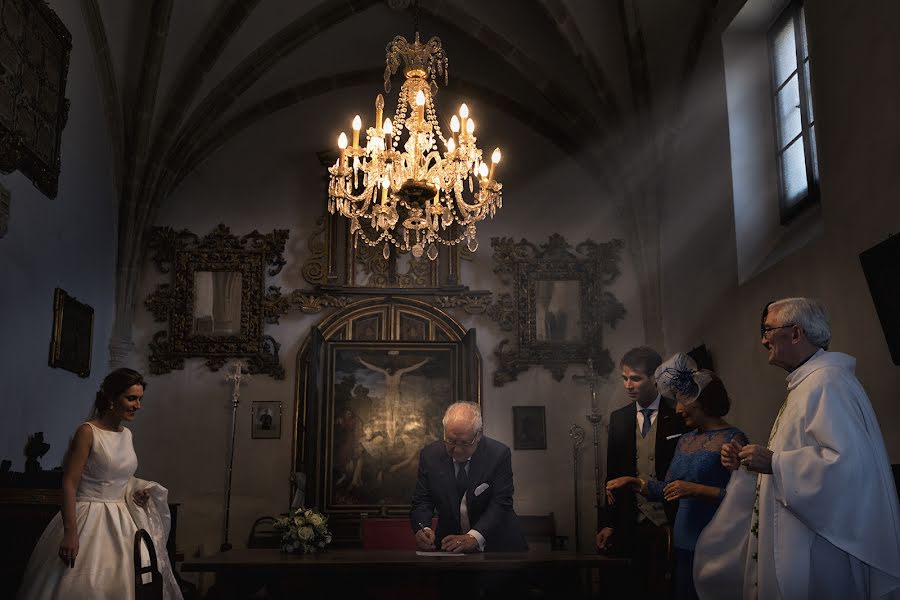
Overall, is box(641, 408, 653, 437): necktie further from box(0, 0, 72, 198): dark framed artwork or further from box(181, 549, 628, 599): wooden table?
box(0, 0, 72, 198): dark framed artwork

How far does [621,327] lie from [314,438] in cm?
356

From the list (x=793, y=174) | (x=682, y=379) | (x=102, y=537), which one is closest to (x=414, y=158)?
(x=682, y=379)

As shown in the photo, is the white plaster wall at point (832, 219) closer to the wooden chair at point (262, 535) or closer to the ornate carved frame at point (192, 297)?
the ornate carved frame at point (192, 297)

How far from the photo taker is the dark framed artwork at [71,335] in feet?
24.7

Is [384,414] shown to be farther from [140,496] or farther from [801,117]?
[801,117]

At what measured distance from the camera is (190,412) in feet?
31.5

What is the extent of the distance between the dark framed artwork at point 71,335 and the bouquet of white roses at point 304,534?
3622mm

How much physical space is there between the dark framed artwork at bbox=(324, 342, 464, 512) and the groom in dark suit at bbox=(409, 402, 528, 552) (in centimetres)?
415

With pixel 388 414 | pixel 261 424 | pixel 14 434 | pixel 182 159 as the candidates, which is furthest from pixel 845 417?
pixel 182 159

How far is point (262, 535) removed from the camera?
9.29 metres

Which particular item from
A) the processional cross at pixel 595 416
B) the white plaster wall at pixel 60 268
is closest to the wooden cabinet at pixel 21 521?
the white plaster wall at pixel 60 268

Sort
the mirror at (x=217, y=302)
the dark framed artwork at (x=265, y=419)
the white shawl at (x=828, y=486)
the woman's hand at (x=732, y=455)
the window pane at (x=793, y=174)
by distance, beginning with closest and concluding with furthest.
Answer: the white shawl at (x=828, y=486) < the woman's hand at (x=732, y=455) < the window pane at (x=793, y=174) < the dark framed artwork at (x=265, y=419) < the mirror at (x=217, y=302)

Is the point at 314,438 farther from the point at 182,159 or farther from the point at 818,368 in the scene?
the point at 818,368

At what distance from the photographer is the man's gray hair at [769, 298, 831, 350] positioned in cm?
382
